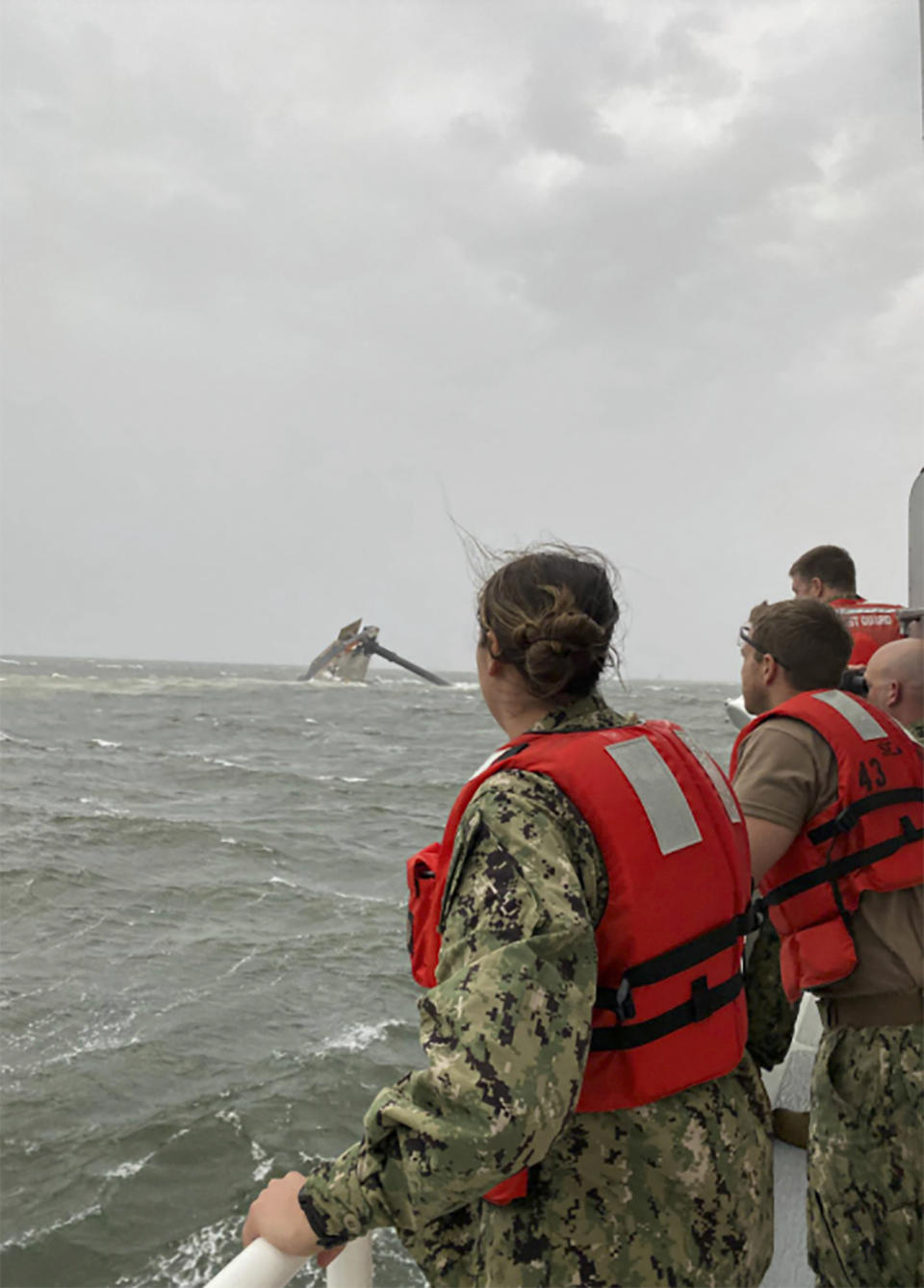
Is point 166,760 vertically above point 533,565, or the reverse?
point 533,565

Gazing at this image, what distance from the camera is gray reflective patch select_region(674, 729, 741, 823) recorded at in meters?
1.62

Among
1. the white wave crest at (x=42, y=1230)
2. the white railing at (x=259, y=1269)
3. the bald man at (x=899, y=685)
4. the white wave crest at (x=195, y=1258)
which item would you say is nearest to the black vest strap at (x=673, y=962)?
the white railing at (x=259, y=1269)

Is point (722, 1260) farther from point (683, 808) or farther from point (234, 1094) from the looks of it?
point (234, 1094)

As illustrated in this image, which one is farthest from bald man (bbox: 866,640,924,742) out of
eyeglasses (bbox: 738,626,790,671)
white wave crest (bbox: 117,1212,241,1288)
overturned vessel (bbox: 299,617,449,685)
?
overturned vessel (bbox: 299,617,449,685)

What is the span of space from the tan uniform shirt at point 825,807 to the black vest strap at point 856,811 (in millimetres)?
41

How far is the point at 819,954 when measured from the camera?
2.23 m

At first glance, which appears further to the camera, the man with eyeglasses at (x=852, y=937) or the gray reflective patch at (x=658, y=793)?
the man with eyeglasses at (x=852, y=937)

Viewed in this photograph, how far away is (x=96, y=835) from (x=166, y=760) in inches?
462

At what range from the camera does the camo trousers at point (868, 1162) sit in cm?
208

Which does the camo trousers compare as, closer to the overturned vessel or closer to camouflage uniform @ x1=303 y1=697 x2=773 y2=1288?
camouflage uniform @ x1=303 y1=697 x2=773 y2=1288

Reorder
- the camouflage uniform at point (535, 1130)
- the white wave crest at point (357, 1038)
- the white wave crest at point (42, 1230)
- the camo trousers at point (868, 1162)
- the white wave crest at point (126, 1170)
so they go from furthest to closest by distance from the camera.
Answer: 1. the white wave crest at point (357, 1038)
2. the white wave crest at point (126, 1170)
3. the white wave crest at point (42, 1230)
4. the camo trousers at point (868, 1162)
5. the camouflage uniform at point (535, 1130)

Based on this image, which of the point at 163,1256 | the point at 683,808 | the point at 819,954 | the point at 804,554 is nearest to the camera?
the point at 683,808

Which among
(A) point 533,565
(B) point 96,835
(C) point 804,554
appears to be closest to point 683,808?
(A) point 533,565

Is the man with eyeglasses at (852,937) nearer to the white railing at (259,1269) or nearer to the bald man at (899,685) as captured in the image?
the bald man at (899,685)
